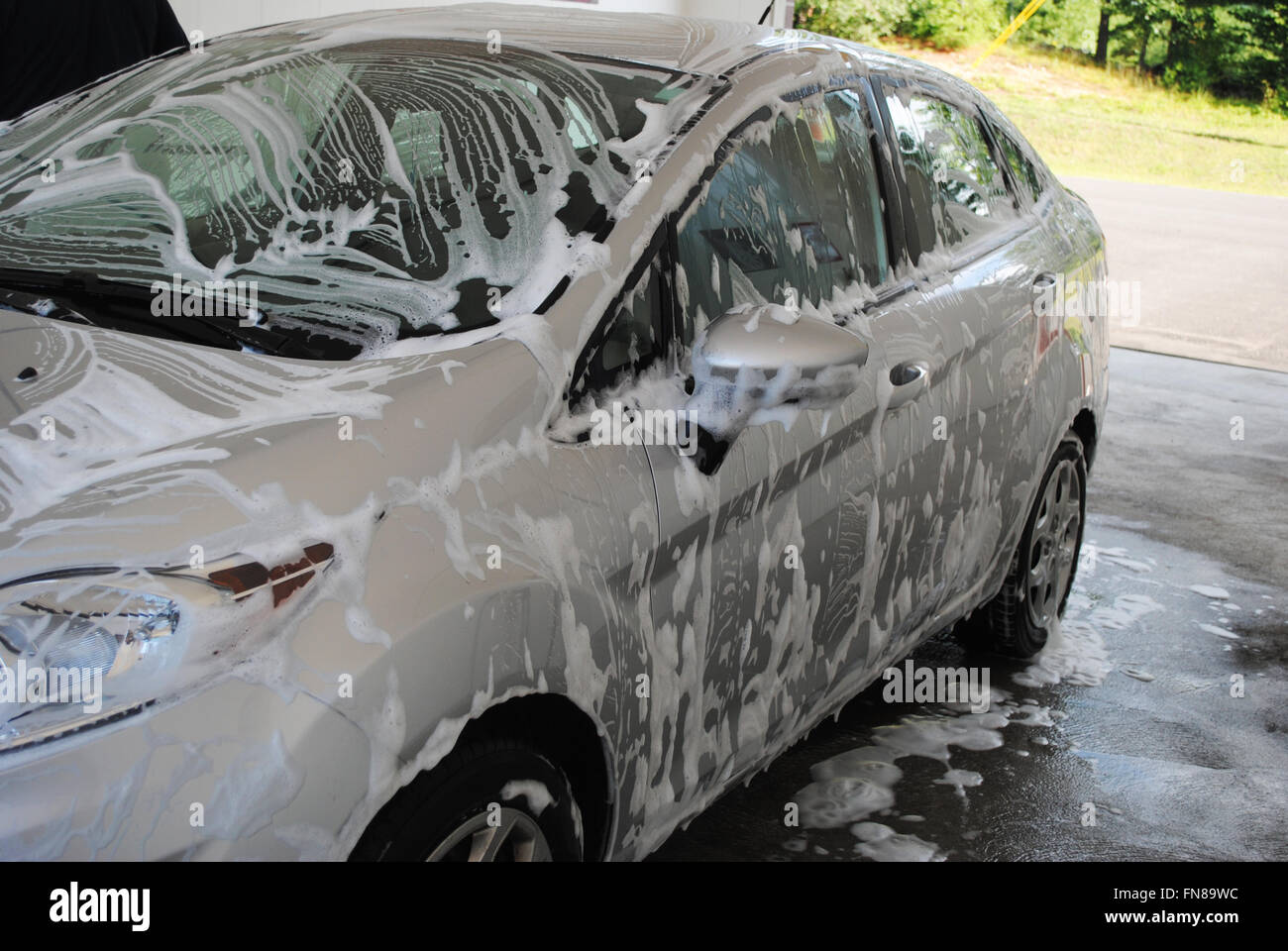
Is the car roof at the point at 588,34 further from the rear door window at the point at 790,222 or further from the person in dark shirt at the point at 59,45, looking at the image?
the person in dark shirt at the point at 59,45

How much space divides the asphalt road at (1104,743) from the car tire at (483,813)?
89cm

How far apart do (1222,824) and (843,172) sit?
1.65m

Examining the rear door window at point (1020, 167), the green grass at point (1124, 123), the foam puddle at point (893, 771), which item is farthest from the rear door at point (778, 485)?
the green grass at point (1124, 123)

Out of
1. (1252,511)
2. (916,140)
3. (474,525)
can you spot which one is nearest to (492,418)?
(474,525)

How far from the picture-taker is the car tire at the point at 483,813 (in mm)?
1462

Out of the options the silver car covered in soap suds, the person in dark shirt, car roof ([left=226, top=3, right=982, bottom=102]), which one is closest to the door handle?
the silver car covered in soap suds

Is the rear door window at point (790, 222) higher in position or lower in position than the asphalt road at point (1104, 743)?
higher

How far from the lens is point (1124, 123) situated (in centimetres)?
1441

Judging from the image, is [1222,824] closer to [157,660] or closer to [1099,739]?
[1099,739]

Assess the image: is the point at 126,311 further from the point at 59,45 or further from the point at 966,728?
the point at 59,45

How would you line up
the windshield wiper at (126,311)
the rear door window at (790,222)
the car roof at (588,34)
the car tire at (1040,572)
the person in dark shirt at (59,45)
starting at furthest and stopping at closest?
the person in dark shirt at (59,45) → the car tire at (1040,572) → the car roof at (588,34) → the rear door window at (790,222) → the windshield wiper at (126,311)

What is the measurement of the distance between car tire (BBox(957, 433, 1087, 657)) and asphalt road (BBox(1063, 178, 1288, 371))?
585cm

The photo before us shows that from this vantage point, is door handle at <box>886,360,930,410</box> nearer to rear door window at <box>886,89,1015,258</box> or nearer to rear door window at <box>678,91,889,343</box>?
rear door window at <box>678,91,889,343</box>

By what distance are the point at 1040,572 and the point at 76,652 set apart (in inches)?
110
